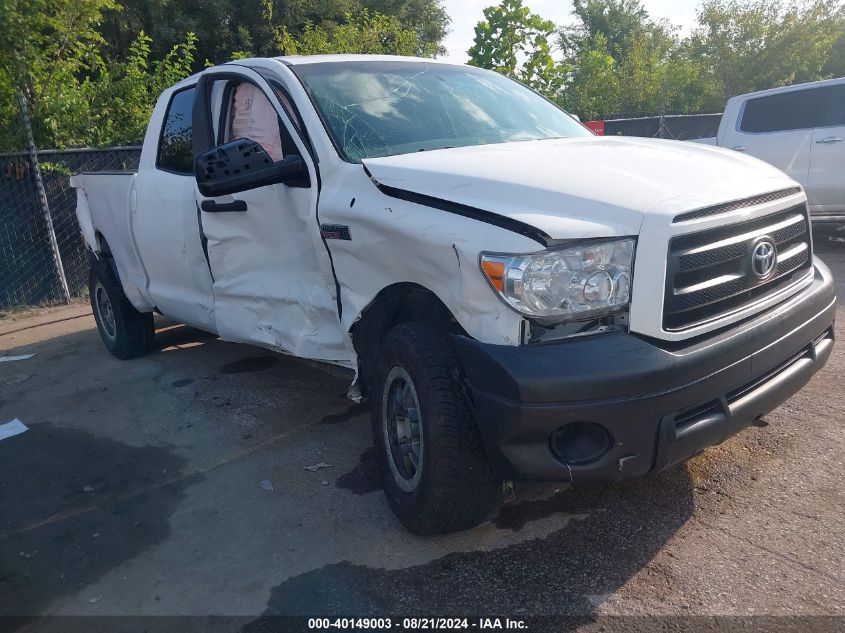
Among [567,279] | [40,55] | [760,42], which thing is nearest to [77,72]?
[40,55]

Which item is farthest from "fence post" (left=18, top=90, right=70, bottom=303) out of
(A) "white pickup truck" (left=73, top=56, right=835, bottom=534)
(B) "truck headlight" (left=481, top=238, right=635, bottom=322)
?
(B) "truck headlight" (left=481, top=238, right=635, bottom=322)

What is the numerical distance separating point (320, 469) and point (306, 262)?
42.8 inches

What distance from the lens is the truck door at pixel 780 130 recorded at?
8617 mm

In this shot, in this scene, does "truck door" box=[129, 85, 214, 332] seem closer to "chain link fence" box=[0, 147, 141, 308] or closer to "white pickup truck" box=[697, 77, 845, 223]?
"chain link fence" box=[0, 147, 141, 308]

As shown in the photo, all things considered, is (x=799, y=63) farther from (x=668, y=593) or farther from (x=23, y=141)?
(x=668, y=593)

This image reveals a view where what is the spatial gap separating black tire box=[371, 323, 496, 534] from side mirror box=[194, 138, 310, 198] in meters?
0.99

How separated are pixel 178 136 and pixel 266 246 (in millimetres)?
1539

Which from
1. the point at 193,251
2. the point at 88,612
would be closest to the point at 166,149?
the point at 193,251

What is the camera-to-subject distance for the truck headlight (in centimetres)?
248

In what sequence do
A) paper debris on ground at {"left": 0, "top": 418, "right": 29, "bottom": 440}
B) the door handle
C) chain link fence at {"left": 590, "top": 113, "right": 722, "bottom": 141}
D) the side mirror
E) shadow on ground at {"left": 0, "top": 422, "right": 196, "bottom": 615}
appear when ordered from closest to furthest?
shadow on ground at {"left": 0, "top": 422, "right": 196, "bottom": 615} → the side mirror → the door handle → paper debris on ground at {"left": 0, "top": 418, "right": 29, "bottom": 440} → chain link fence at {"left": 590, "top": 113, "right": 722, "bottom": 141}

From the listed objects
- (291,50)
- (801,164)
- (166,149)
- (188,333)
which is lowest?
(188,333)

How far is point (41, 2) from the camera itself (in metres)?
8.75

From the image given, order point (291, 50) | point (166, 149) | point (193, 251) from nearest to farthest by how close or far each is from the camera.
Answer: point (193, 251) → point (166, 149) → point (291, 50)

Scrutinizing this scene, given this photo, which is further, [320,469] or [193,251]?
[193,251]
